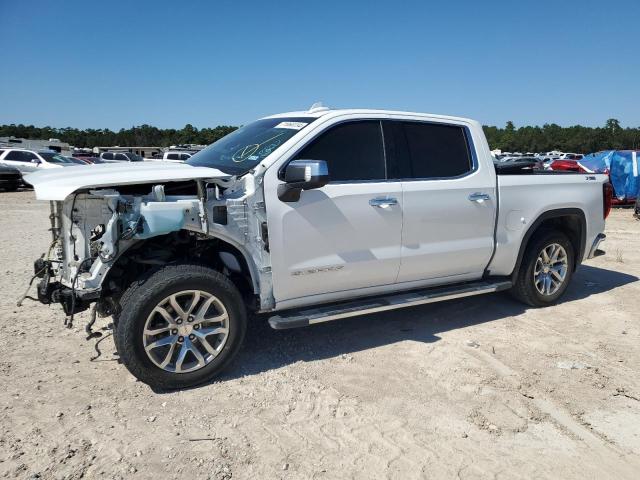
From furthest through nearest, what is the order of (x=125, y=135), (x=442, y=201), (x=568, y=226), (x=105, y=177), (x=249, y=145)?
(x=125, y=135) → (x=568, y=226) → (x=442, y=201) → (x=249, y=145) → (x=105, y=177)

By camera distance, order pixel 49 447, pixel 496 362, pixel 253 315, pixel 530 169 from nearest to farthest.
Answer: pixel 49 447, pixel 496 362, pixel 253 315, pixel 530 169

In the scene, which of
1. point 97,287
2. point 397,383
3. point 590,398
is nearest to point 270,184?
point 97,287

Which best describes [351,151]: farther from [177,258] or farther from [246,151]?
[177,258]

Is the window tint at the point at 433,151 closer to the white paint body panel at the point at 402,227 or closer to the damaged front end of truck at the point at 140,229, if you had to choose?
the white paint body panel at the point at 402,227

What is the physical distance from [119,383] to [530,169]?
15.5ft

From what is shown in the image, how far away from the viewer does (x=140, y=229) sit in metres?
3.45

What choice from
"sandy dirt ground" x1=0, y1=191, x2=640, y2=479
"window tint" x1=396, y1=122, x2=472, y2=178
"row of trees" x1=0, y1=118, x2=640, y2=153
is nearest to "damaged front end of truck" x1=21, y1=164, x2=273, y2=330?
"sandy dirt ground" x1=0, y1=191, x2=640, y2=479

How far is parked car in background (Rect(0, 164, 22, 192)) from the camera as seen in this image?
20495mm

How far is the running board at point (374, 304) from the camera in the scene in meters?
3.91

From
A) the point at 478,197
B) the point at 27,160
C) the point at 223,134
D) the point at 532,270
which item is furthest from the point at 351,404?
the point at 223,134

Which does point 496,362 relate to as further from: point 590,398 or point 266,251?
point 266,251

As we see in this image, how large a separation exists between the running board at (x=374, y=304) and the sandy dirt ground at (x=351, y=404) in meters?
0.39

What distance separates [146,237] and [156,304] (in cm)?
45

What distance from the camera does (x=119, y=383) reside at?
3.76m
